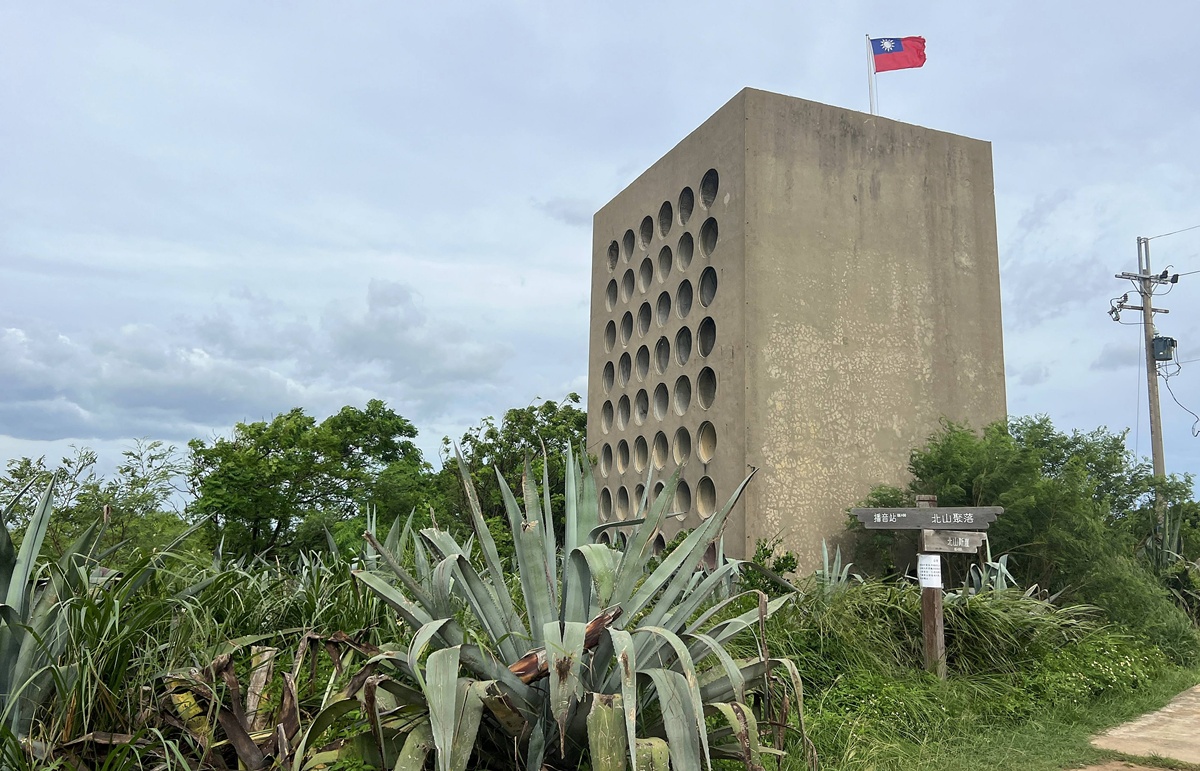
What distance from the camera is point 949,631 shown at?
8.16 m

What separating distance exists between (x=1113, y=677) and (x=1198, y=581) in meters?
8.24

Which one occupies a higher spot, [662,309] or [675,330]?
[662,309]

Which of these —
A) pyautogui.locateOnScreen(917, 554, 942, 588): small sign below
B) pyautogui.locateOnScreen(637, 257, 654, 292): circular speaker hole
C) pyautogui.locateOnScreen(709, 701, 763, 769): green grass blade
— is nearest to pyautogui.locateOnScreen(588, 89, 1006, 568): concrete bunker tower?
pyautogui.locateOnScreen(637, 257, 654, 292): circular speaker hole

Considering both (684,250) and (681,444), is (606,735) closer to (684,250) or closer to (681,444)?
(681,444)

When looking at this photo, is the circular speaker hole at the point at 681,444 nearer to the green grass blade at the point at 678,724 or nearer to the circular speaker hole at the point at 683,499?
the circular speaker hole at the point at 683,499

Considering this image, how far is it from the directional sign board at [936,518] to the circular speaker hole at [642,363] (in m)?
10.3

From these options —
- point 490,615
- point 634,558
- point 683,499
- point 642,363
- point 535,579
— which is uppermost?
point 642,363

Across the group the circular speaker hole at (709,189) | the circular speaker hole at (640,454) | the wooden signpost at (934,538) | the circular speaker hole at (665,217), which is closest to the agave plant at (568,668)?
the wooden signpost at (934,538)

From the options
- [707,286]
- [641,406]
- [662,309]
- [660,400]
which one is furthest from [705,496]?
[662,309]

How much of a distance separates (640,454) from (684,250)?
4.37 metres

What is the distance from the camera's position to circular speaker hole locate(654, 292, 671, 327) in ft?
62.9

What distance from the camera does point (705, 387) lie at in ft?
56.3

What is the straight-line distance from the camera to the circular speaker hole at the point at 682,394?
17.9 metres

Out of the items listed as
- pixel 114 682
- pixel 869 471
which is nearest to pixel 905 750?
pixel 114 682
